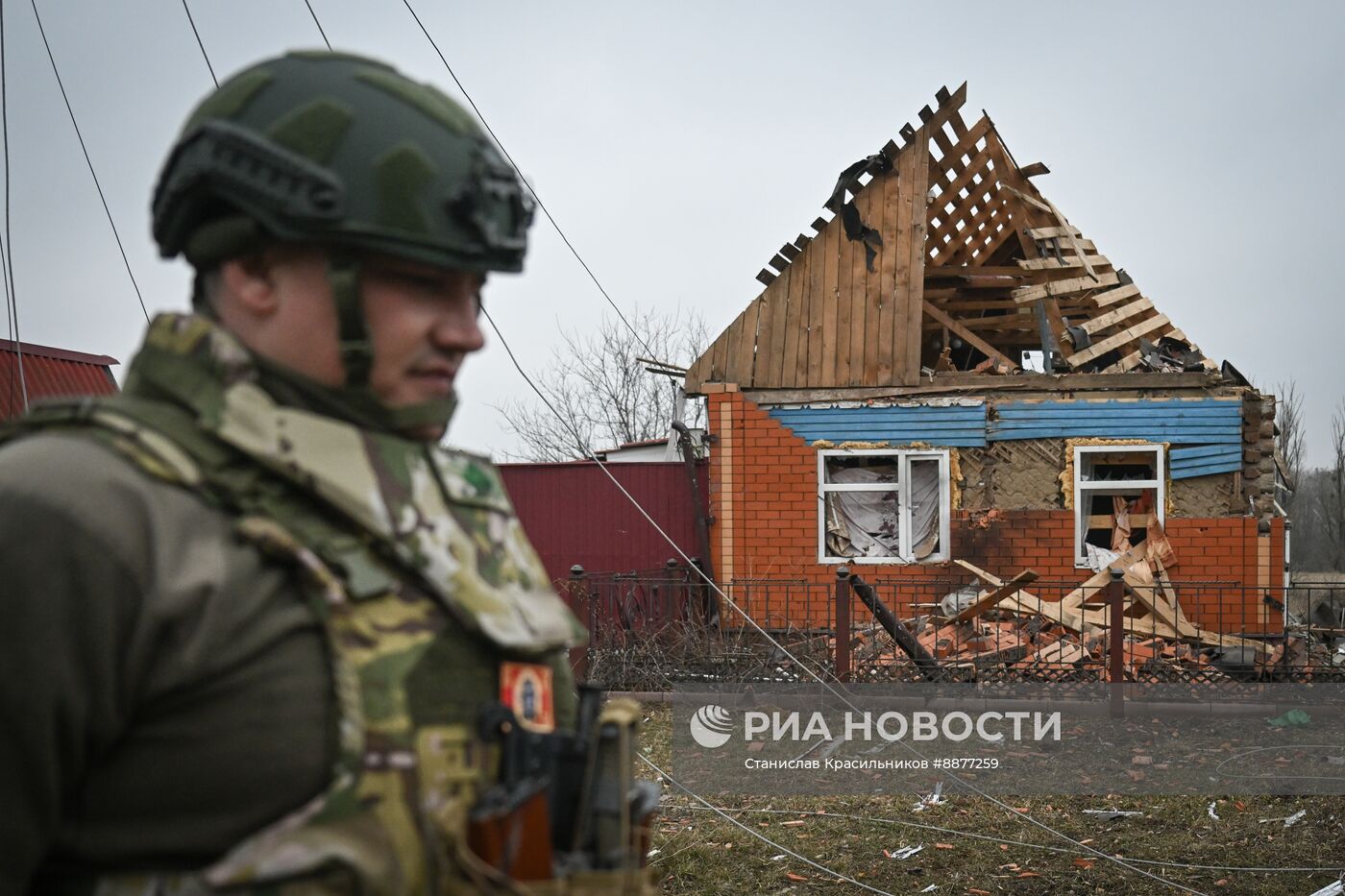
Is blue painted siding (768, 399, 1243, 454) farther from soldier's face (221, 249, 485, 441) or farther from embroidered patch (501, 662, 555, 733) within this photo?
soldier's face (221, 249, 485, 441)

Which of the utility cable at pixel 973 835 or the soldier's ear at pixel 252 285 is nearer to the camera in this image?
the soldier's ear at pixel 252 285

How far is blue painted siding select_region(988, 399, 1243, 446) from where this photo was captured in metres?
13.1

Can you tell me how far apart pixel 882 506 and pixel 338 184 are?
12.7 m

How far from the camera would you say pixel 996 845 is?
22.8 feet

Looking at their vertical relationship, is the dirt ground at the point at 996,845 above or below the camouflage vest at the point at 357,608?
below

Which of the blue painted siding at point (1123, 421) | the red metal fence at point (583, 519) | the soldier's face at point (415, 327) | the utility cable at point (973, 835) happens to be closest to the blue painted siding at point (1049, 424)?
the blue painted siding at point (1123, 421)

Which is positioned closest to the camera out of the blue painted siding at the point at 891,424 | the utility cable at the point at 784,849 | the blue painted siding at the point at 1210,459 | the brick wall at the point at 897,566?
the utility cable at the point at 784,849

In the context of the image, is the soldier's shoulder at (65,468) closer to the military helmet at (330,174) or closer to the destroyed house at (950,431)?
the military helmet at (330,174)

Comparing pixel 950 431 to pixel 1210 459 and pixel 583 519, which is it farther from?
pixel 583 519

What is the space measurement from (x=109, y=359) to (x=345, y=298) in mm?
9315

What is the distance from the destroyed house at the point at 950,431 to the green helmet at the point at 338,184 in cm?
1193

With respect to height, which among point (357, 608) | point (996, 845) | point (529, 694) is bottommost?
point (996, 845)

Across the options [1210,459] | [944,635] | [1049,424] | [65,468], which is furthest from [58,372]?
[1210,459]

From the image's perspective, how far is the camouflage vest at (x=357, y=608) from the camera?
4.12 ft
